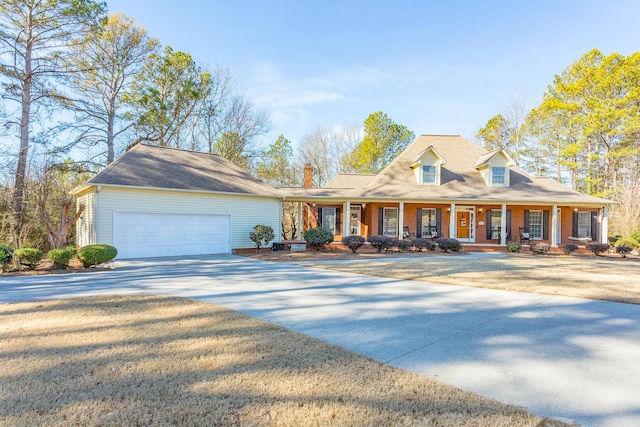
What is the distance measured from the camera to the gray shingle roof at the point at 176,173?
1365 cm

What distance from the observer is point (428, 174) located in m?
19.5

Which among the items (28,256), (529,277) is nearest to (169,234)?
(28,256)

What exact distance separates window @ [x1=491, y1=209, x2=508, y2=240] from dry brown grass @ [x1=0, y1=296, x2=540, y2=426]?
58.5 feet

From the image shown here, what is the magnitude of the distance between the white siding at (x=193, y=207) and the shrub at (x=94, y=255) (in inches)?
99.4

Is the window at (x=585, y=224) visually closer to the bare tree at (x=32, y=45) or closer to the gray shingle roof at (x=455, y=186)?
the gray shingle roof at (x=455, y=186)

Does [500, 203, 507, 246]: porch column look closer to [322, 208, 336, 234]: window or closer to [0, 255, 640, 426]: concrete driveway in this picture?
[322, 208, 336, 234]: window

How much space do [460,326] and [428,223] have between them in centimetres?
1495

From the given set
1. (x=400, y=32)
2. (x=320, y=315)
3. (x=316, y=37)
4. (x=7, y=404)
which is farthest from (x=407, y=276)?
(x=316, y=37)

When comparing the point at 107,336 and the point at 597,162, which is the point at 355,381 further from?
the point at 597,162

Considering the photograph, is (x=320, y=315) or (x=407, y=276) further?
(x=407, y=276)

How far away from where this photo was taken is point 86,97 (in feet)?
66.2

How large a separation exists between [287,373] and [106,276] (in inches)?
324

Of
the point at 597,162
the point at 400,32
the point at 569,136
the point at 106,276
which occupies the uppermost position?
the point at 400,32

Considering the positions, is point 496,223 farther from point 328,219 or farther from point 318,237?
point 318,237
